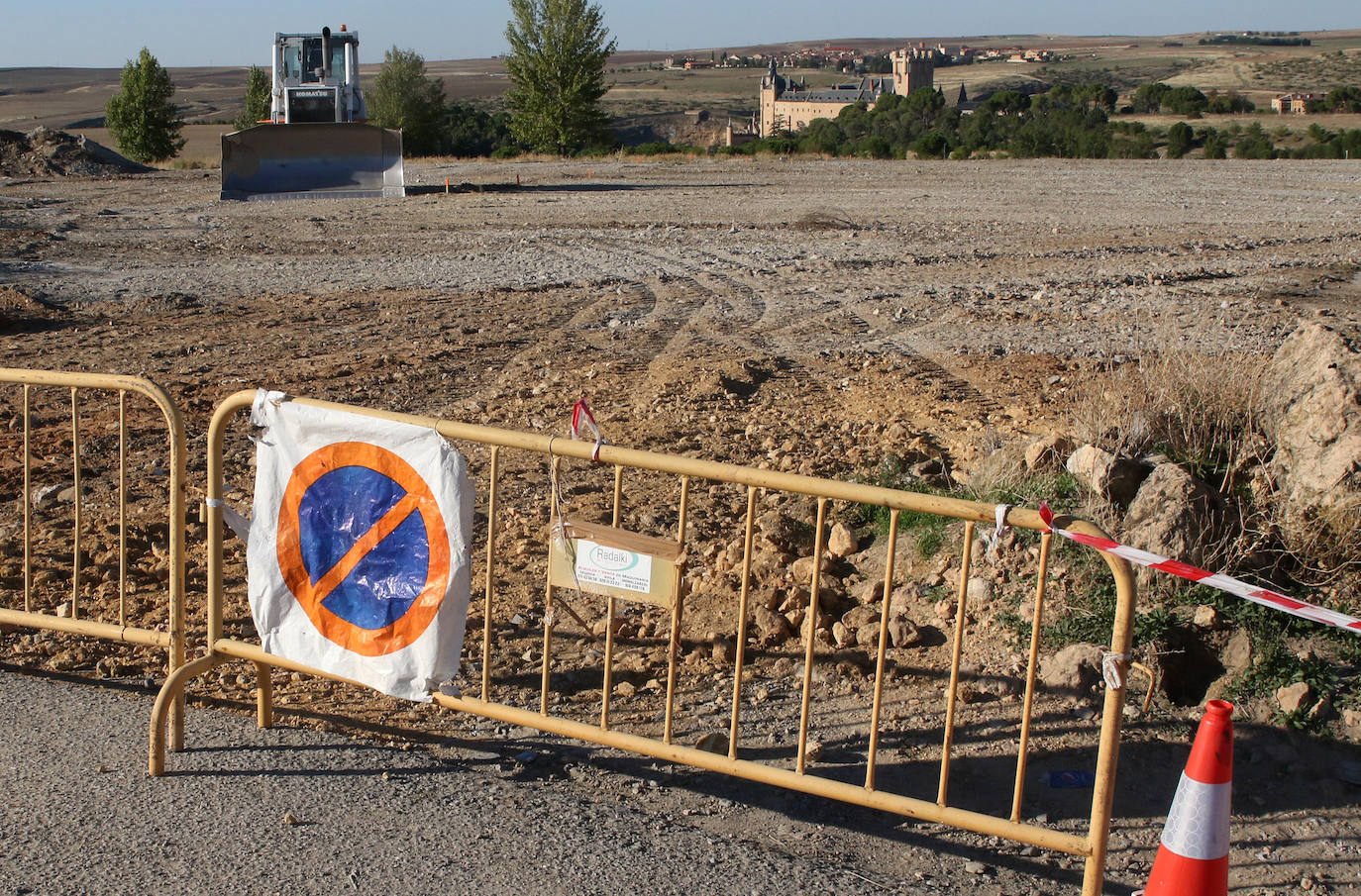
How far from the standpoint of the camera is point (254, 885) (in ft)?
11.9

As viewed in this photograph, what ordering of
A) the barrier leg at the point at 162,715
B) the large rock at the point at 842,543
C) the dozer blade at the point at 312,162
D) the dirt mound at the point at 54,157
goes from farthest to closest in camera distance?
1. the dirt mound at the point at 54,157
2. the dozer blade at the point at 312,162
3. the large rock at the point at 842,543
4. the barrier leg at the point at 162,715

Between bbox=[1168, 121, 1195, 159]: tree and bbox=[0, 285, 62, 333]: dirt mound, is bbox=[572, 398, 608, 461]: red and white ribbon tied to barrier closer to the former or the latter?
bbox=[0, 285, 62, 333]: dirt mound

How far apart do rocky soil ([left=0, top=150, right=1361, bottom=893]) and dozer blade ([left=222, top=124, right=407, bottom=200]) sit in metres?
1.07

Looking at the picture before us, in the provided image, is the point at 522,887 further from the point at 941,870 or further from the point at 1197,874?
the point at 1197,874

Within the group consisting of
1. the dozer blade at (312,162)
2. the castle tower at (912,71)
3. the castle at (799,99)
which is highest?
the castle tower at (912,71)

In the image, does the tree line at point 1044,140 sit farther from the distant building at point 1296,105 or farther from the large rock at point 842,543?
the large rock at point 842,543

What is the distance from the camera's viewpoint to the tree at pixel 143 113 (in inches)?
1661

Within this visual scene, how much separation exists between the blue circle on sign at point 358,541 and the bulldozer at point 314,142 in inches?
795

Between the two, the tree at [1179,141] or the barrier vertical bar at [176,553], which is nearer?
the barrier vertical bar at [176,553]

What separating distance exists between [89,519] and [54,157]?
25.8m

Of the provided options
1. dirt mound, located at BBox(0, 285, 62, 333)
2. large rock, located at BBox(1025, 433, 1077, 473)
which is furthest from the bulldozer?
large rock, located at BBox(1025, 433, 1077, 473)

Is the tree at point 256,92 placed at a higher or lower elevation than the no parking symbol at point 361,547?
higher

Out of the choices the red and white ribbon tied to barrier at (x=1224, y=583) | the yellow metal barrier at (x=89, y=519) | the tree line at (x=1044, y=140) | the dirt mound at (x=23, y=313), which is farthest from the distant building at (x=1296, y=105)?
the red and white ribbon tied to barrier at (x=1224, y=583)

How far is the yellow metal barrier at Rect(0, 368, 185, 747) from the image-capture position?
15.0ft
